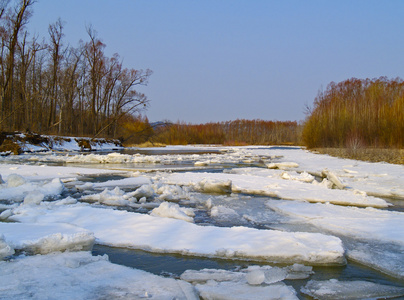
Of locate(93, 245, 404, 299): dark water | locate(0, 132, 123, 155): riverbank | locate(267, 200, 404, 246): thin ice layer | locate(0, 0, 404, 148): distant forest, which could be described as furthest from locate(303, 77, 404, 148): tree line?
locate(0, 132, 123, 155): riverbank

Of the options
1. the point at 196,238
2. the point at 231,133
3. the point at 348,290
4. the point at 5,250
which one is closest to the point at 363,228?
the point at 348,290

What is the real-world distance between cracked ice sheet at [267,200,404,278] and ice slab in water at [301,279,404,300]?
27 cm

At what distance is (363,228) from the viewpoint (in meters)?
2.97

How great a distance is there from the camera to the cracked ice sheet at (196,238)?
2.25 m

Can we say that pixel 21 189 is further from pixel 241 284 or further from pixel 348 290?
pixel 348 290

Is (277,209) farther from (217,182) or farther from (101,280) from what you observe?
(101,280)

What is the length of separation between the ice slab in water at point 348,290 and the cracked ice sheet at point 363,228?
0.27 metres

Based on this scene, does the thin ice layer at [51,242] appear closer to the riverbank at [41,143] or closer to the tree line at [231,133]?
the riverbank at [41,143]

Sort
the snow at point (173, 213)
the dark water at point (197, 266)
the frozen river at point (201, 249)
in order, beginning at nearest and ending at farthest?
1. the frozen river at point (201, 249)
2. the dark water at point (197, 266)
3. the snow at point (173, 213)

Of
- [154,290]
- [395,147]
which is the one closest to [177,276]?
[154,290]

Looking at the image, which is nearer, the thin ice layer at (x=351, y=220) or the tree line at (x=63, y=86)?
the thin ice layer at (x=351, y=220)

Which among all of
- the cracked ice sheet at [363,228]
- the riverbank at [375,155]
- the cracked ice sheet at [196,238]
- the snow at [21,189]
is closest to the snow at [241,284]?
the cracked ice sheet at [196,238]

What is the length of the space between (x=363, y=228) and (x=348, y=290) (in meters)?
1.43

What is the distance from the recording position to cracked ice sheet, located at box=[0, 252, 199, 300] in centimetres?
161
